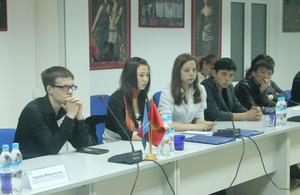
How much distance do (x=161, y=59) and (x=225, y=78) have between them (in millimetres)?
1595

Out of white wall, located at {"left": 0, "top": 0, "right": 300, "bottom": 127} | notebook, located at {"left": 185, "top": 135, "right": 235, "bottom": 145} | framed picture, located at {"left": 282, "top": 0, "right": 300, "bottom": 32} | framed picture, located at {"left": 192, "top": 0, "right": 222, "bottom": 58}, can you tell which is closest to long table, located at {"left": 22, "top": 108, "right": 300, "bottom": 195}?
notebook, located at {"left": 185, "top": 135, "right": 235, "bottom": 145}

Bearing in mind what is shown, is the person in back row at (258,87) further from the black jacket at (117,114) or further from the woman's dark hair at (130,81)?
the black jacket at (117,114)

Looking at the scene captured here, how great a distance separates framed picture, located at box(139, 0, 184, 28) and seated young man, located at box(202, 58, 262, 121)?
1365mm

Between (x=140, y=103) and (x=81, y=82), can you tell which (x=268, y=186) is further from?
(x=81, y=82)

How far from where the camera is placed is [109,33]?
15.6ft

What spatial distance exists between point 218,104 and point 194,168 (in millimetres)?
1153

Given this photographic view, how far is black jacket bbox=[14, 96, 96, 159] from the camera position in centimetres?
262

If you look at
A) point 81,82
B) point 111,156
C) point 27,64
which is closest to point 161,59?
point 81,82

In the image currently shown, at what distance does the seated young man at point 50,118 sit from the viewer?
262 centimetres

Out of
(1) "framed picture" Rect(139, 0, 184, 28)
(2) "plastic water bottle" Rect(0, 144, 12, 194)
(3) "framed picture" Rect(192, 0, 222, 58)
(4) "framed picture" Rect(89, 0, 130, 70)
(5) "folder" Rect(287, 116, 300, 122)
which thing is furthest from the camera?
(3) "framed picture" Rect(192, 0, 222, 58)

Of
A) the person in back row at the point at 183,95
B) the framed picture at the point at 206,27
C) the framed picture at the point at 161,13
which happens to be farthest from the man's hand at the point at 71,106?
the framed picture at the point at 206,27

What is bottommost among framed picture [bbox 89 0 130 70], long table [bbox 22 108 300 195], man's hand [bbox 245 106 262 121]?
long table [bbox 22 108 300 195]

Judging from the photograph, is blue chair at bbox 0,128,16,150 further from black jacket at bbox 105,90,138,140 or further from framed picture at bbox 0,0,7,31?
framed picture at bbox 0,0,7,31

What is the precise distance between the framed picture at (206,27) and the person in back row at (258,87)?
1424mm
